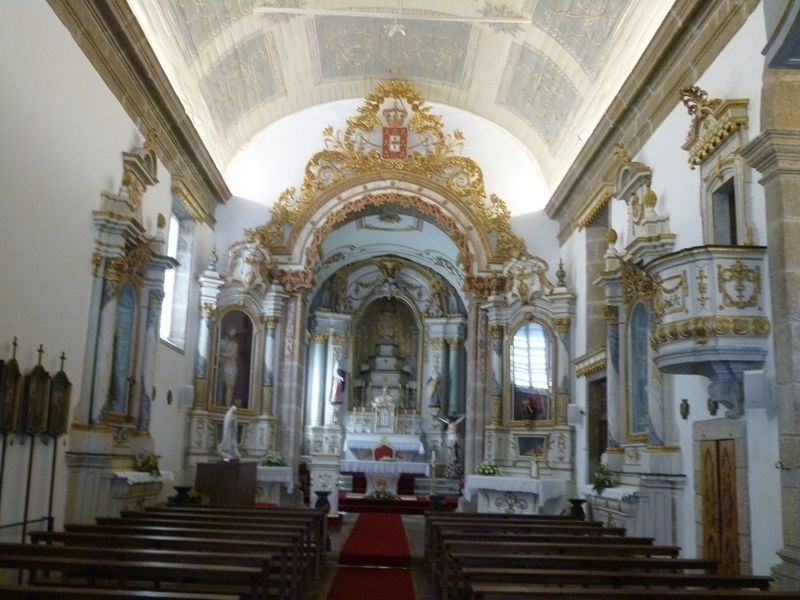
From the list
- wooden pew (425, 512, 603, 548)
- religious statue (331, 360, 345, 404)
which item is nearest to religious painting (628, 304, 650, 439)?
wooden pew (425, 512, 603, 548)

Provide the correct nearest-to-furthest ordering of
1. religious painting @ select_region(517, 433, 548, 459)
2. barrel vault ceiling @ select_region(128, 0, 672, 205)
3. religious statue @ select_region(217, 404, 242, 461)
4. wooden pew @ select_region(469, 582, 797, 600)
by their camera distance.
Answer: wooden pew @ select_region(469, 582, 797, 600) → barrel vault ceiling @ select_region(128, 0, 672, 205) → religious statue @ select_region(217, 404, 242, 461) → religious painting @ select_region(517, 433, 548, 459)

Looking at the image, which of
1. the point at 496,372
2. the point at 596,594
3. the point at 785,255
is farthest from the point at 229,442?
→ the point at 596,594

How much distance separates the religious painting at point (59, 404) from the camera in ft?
29.1

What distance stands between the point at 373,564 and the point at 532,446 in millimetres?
5717

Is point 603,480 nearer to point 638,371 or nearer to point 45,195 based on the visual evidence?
point 638,371

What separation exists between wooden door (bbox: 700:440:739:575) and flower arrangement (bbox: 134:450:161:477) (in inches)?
281

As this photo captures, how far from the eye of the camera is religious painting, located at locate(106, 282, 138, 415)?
11.2m

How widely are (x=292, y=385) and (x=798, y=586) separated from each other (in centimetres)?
1155

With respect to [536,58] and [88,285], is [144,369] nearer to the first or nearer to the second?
[88,285]

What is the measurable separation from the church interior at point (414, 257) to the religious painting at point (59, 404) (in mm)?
34

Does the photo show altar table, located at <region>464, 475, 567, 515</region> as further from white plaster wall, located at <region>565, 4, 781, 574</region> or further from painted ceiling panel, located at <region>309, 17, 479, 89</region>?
painted ceiling panel, located at <region>309, 17, 479, 89</region>

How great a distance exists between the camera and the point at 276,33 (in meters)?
14.9

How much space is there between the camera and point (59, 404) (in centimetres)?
905

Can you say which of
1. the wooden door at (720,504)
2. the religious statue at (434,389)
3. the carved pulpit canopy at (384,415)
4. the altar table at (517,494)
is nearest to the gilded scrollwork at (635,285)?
the wooden door at (720,504)
